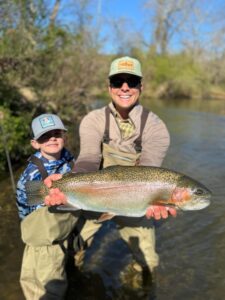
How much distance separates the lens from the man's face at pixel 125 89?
12.8 ft

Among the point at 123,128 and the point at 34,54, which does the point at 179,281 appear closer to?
the point at 123,128

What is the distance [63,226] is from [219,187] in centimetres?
539

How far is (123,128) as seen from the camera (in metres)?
4.11

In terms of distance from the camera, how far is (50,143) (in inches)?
157

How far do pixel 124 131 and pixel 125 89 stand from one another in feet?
1.48

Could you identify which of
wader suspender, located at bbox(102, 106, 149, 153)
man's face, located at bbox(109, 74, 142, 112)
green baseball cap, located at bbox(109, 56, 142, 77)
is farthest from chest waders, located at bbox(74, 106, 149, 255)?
green baseball cap, located at bbox(109, 56, 142, 77)

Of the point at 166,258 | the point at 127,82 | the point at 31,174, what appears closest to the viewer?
the point at 31,174

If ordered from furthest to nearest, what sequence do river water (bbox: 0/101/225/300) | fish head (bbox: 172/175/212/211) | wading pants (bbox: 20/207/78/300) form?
river water (bbox: 0/101/225/300), wading pants (bbox: 20/207/78/300), fish head (bbox: 172/175/212/211)

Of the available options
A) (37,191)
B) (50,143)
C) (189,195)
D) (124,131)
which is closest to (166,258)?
(124,131)

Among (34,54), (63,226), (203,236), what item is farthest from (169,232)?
(34,54)

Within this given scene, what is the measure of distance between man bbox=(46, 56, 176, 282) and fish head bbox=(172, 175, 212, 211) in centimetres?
61

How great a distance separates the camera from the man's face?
3902mm

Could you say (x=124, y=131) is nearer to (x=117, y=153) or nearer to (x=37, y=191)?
(x=117, y=153)

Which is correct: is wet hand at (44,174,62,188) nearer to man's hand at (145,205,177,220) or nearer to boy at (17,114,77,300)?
boy at (17,114,77,300)
